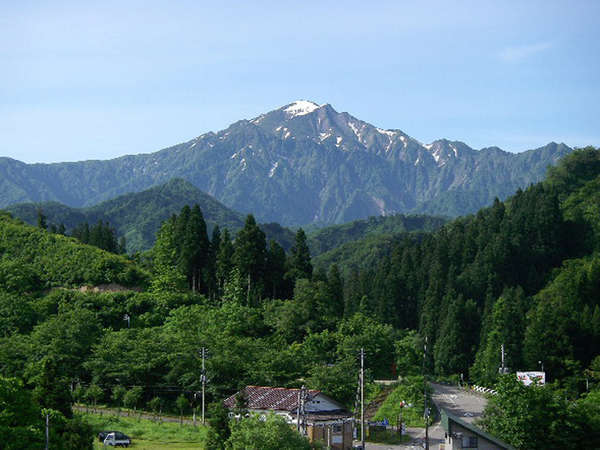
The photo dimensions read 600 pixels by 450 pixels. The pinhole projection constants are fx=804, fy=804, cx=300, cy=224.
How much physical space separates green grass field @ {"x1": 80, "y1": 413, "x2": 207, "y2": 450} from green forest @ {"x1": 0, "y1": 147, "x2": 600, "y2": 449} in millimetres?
3312

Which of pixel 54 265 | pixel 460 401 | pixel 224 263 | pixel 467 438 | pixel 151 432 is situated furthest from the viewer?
pixel 224 263

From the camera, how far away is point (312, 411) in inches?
1752

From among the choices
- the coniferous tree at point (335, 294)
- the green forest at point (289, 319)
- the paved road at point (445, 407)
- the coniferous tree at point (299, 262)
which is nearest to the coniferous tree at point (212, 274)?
the green forest at point (289, 319)

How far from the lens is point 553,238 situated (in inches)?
3952

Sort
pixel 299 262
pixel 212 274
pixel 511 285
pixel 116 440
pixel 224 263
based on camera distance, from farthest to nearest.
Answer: pixel 511 285, pixel 299 262, pixel 212 274, pixel 224 263, pixel 116 440

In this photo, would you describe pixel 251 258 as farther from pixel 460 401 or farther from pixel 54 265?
pixel 460 401

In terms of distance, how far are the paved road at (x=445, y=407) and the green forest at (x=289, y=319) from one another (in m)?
3.07

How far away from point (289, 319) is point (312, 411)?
19032 millimetres

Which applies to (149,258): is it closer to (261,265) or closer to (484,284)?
(261,265)

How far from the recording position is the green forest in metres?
41.8

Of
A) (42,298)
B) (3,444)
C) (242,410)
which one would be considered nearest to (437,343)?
(42,298)

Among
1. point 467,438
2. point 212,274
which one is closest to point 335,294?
point 212,274

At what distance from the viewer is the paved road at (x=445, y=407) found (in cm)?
4534

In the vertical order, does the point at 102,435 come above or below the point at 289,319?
below
